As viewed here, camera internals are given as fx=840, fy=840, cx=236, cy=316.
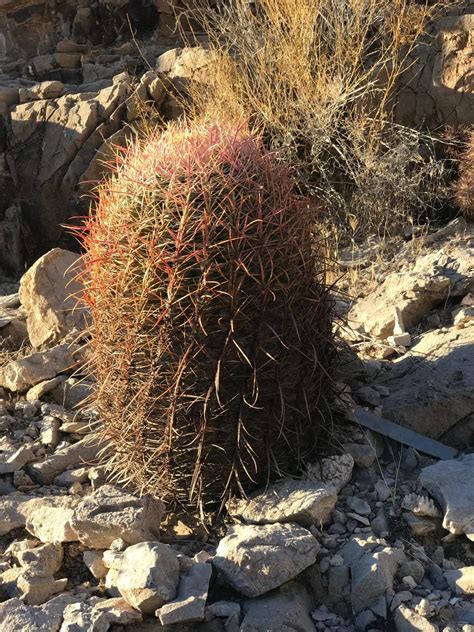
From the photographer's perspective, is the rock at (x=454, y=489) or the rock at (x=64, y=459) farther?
the rock at (x=64, y=459)

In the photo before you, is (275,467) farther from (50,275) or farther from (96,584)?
(50,275)

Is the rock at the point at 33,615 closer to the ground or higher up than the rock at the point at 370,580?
higher up

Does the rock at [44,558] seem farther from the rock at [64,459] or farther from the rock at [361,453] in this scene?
the rock at [361,453]

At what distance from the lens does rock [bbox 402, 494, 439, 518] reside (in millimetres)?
3256

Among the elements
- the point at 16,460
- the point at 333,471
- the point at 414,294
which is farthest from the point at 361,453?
the point at 414,294

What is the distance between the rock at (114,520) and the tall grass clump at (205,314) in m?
0.15

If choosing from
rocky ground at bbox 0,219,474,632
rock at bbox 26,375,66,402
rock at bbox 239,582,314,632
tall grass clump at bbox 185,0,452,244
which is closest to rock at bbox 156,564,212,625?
rocky ground at bbox 0,219,474,632

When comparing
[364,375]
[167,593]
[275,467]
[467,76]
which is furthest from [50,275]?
[467,76]

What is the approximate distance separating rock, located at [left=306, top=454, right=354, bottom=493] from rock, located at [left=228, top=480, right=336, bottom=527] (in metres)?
0.14

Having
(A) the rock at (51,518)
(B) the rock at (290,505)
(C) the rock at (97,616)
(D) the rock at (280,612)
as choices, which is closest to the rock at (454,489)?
(B) the rock at (290,505)

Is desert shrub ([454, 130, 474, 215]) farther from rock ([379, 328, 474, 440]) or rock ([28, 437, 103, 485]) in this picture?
rock ([28, 437, 103, 485])

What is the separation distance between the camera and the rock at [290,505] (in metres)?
3.14

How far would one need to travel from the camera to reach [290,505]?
317 cm

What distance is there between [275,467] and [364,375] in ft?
3.66
